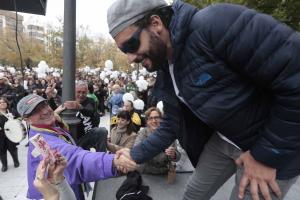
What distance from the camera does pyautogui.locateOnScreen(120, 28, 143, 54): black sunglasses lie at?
1513 mm

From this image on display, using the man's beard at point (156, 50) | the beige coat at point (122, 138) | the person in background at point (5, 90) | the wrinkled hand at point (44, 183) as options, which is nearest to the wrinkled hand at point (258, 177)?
the man's beard at point (156, 50)

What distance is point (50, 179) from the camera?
1776 millimetres

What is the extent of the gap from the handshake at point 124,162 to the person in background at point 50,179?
414 mm

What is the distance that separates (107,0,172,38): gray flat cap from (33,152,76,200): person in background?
0.78 meters

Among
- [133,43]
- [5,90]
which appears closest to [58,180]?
[133,43]

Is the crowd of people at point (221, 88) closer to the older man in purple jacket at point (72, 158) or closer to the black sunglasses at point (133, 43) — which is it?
the black sunglasses at point (133, 43)

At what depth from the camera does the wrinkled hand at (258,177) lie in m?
1.34

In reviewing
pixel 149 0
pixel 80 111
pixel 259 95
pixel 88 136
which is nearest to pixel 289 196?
pixel 88 136

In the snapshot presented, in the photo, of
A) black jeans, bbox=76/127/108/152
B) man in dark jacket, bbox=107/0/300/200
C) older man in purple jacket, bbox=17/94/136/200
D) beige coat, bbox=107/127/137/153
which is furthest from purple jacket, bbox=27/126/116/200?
beige coat, bbox=107/127/137/153

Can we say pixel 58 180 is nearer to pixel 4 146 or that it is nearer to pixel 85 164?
pixel 85 164

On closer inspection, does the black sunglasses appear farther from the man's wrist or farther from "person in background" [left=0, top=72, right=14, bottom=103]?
"person in background" [left=0, top=72, right=14, bottom=103]

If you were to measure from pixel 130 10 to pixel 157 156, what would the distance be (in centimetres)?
433

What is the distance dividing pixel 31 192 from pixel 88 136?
7.49 feet

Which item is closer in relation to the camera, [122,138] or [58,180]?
[58,180]
